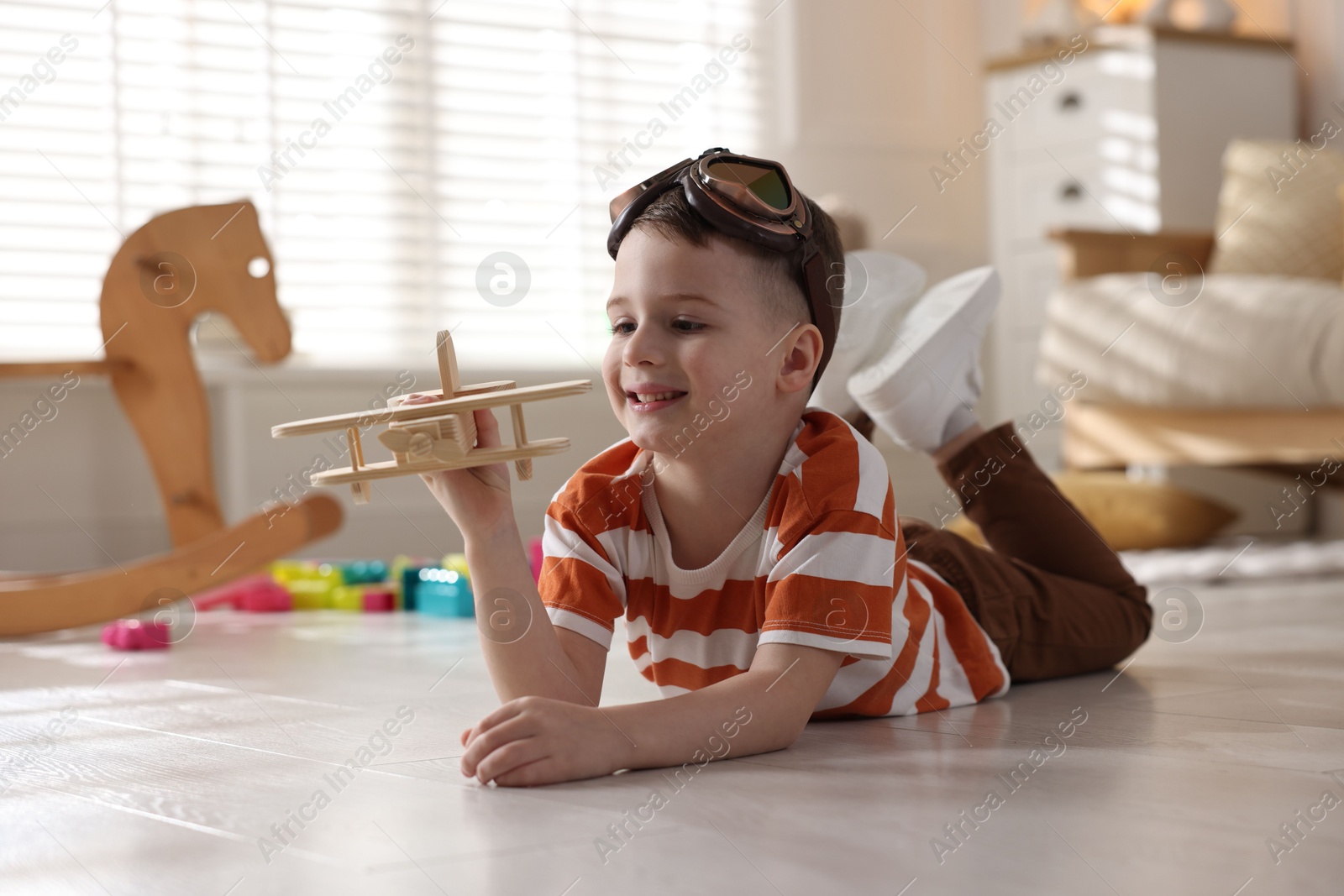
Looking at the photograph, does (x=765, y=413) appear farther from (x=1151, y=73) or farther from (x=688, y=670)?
(x=1151, y=73)

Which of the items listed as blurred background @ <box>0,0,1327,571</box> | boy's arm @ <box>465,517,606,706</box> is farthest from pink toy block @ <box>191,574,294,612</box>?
boy's arm @ <box>465,517,606,706</box>

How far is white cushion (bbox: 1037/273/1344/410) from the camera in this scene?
2119 millimetres

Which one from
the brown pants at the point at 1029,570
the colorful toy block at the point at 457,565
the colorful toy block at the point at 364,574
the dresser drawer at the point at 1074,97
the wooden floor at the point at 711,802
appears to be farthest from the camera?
the dresser drawer at the point at 1074,97

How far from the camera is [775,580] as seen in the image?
80 centimetres

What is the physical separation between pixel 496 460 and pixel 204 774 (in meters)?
0.26

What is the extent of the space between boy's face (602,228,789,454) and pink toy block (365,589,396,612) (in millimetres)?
1173

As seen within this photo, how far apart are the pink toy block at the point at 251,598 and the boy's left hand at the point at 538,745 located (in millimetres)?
1326

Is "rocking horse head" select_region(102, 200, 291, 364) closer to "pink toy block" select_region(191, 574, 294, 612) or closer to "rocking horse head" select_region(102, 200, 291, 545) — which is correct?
"rocking horse head" select_region(102, 200, 291, 545)

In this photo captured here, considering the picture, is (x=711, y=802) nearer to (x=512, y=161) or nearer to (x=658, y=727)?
(x=658, y=727)

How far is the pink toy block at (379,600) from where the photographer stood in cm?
190

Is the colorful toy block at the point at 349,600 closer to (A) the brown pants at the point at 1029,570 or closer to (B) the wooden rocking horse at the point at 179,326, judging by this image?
(B) the wooden rocking horse at the point at 179,326

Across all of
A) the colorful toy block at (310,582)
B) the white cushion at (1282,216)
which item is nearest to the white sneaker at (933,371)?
the colorful toy block at (310,582)

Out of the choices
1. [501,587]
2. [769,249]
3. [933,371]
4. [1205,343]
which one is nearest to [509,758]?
[501,587]

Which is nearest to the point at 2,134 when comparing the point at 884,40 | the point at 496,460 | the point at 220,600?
the point at 220,600
